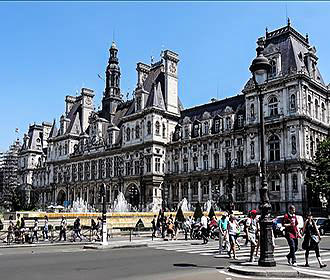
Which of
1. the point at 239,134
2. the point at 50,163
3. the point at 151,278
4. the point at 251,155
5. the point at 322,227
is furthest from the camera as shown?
the point at 50,163

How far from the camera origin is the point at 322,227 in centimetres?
3688

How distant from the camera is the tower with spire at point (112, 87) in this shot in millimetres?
85125

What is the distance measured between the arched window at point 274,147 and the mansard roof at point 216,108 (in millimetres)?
8534

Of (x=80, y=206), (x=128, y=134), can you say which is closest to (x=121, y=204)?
(x=128, y=134)

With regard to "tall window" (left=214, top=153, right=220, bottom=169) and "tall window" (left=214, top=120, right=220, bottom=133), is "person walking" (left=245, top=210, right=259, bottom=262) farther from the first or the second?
"tall window" (left=214, top=120, right=220, bottom=133)

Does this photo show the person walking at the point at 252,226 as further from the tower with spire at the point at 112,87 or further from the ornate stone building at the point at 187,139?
the tower with spire at the point at 112,87

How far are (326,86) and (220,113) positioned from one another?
1583 centimetres

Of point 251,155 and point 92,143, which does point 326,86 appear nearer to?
point 251,155

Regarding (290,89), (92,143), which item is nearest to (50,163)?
(92,143)

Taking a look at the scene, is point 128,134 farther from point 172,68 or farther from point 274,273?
point 274,273

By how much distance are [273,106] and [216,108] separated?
1406cm

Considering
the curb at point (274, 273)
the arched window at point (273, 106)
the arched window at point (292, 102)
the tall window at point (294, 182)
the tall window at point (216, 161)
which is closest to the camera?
the curb at point (274, 273)

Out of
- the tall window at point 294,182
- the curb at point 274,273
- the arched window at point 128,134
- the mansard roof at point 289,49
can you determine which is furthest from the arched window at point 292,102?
the curb at point 274,273

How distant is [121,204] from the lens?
69312 millimetres
